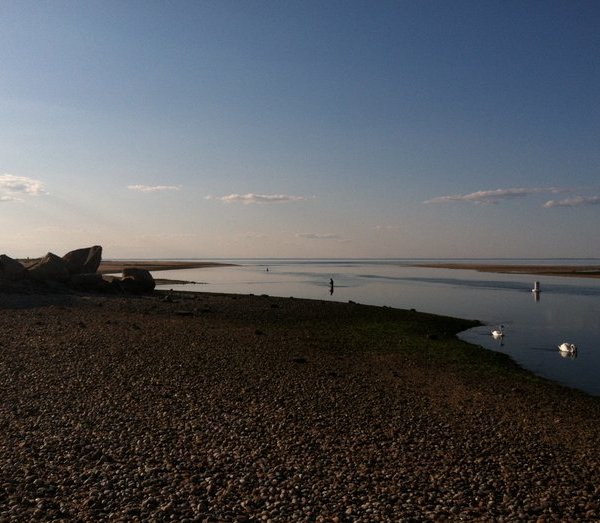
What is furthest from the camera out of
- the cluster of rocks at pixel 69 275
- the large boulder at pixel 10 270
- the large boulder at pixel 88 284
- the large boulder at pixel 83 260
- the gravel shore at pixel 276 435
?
the large boulder at pixel 83 260

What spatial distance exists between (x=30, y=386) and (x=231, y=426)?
7.92m

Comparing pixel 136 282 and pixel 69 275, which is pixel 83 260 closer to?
pixel 69 275

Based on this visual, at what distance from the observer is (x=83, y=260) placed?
182ft

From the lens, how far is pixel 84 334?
A: 1018 inches

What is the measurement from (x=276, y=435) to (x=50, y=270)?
4399 cm

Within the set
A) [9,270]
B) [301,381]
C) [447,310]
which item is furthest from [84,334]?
[447,310]

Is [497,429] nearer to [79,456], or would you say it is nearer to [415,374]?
[415,374]

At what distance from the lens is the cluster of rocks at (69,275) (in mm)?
46281

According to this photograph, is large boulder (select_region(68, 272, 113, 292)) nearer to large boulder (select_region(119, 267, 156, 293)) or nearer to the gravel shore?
large boulder (select_region(119, 267, 156, 293))

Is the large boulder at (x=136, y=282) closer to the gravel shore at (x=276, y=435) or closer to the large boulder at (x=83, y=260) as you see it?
the large boulder at (x=83, y=260)

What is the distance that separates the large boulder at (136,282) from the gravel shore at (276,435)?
25544 millimetres

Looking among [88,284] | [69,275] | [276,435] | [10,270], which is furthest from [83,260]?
[276,435]

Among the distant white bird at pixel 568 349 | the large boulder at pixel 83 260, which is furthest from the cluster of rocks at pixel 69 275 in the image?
the distant white bird at pixel 568 349

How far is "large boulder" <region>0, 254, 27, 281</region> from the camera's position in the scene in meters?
45.7
